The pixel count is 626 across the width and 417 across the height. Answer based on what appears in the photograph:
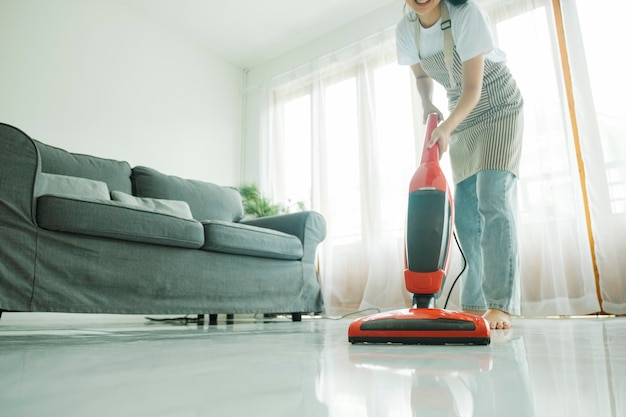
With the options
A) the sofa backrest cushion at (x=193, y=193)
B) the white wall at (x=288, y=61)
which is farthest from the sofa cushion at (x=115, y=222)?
the white wall at (x=288, y=61)

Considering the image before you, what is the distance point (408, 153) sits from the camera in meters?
3.55

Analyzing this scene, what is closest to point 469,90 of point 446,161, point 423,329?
point 423,329

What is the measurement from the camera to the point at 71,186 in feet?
7.03

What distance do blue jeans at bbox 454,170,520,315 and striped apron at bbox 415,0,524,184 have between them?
0.05 m

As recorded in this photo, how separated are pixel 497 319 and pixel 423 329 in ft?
2.13

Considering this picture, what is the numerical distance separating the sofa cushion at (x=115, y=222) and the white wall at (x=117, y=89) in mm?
2044

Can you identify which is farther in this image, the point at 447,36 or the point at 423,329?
the point at 447,36

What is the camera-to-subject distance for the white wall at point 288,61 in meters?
4.05

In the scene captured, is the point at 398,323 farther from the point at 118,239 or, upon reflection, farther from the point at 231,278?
the point at 231,278

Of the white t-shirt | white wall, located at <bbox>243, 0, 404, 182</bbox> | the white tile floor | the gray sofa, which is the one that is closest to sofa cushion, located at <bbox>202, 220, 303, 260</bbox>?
the gray sofa

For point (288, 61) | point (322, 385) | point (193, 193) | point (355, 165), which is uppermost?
point (288, 61)

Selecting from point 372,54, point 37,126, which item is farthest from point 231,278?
point 372,54

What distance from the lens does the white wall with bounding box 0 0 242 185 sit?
3275mm

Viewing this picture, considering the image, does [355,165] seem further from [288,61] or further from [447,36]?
[447,36]
